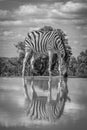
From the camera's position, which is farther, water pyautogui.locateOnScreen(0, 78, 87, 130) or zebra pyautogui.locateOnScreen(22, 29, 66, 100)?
zebra pyautogui.locateOnScreen(22, 29, 66, 100)

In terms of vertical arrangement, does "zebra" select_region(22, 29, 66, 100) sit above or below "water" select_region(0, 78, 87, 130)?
above

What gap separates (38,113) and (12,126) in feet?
Answer: 1.32

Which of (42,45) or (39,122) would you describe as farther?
(42,45)

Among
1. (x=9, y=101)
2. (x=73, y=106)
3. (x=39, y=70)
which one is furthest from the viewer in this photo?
(x=39, y=70)

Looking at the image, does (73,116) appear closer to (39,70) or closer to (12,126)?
(12,126)

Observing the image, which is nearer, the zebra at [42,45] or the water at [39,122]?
the water at [39,122]

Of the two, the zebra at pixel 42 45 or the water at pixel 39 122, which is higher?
the zebra at pixel 42 45

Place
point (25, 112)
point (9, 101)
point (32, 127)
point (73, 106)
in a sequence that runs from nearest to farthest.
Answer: point (32, 127) < point (25, 112) < point (73, 106) < point (9, 101)

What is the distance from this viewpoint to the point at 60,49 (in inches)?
294

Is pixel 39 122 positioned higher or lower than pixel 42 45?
lower

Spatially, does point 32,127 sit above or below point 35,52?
below

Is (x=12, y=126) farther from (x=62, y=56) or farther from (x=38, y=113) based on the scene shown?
(x=62, y=56)

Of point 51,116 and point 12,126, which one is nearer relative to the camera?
point 12,126

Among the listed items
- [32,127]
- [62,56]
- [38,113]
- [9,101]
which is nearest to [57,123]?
[32,127]
